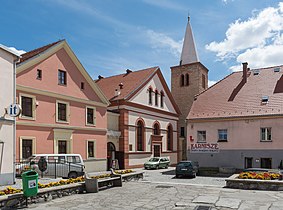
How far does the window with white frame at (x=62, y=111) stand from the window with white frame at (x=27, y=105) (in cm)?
250

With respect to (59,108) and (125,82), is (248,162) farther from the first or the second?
(125,82)

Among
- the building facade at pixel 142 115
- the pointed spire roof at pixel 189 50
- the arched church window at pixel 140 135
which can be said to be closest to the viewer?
the building facade at pixel 142 115

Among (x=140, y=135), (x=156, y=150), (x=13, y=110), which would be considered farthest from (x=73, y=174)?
(x=156, y=150)

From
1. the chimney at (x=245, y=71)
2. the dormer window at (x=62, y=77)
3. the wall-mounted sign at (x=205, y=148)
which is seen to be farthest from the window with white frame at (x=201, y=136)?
the dormer window at (x=62, y=77)

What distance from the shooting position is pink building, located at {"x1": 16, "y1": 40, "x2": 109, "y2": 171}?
71.4 feet

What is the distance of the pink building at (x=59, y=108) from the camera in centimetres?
2177

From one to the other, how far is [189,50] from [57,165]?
34312 mm

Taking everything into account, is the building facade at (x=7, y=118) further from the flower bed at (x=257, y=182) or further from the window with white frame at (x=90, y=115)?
the flower bed at (x=257, y=182)

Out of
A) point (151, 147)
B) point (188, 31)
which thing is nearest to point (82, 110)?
point (151, 147)

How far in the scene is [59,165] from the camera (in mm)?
19406

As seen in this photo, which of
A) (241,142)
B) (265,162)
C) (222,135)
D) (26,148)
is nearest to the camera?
(26,148)

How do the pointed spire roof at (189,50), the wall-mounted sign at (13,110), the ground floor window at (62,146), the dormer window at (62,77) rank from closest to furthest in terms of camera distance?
the wall-mounted sign at (13,110), the ground floor window at (62,146), the dormer window at (62,77), the pointed spire roof at (189,50)

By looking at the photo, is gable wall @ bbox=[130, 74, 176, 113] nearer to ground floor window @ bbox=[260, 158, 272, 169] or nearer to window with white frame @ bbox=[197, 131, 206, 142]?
window with white frame @ bbox=[197, 131, 206, 142]

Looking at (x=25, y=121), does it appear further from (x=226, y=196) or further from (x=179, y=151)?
(x=179, y=151)
